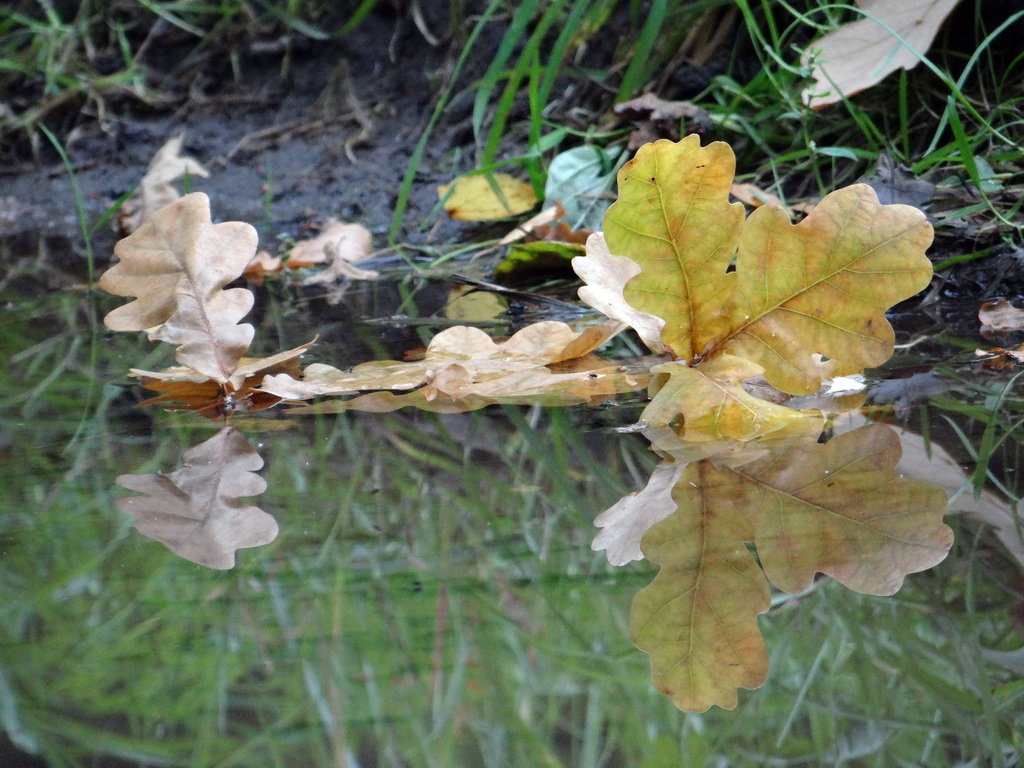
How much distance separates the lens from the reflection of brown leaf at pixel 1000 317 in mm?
1361

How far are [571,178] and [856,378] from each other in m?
1.17

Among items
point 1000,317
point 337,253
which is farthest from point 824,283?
point 337,253

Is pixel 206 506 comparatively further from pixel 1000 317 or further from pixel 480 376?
pixel 1000 317

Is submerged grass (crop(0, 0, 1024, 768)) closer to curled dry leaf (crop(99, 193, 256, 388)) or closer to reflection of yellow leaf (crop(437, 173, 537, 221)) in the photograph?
curled dry leaf (crop(99, 193, 256, 388))

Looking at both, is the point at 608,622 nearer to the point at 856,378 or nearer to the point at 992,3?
the point at 856,378

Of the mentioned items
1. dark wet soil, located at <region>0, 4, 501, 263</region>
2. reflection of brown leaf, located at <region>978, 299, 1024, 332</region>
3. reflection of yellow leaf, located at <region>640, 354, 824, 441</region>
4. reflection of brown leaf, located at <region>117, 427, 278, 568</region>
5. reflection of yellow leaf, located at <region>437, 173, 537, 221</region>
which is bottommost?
dark wet soil, located at <region>0, 4, 501, 263</region>

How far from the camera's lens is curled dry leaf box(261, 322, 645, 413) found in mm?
1124

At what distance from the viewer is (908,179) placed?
1741mm

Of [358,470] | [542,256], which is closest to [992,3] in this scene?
[542,256]

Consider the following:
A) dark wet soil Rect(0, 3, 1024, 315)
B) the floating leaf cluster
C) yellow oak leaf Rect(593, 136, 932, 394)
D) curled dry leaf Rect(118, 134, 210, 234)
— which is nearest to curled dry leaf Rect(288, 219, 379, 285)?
dark wet soil Rect(0, 3, 1024, 315)

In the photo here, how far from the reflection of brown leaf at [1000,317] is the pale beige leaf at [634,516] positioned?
727mm

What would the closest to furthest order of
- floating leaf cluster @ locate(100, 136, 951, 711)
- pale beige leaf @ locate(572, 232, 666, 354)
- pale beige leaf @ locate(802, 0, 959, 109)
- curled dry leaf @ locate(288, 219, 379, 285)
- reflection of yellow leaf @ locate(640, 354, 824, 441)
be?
floating leaf cluster @ locate(100, 136, 951, 711)
reflection of yellow leaf @ locate(640, 354, 824, 441)
pale beige leaf @ locate(572, 232, 666, 354)
pale beige leaf @ locate(802, 0, 959, 109)
curled dry leaf @ locate(288, 219, 379, 285)

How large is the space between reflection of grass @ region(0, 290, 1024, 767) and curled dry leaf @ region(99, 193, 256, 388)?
0.33 meters

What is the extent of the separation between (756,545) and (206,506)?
41cm
